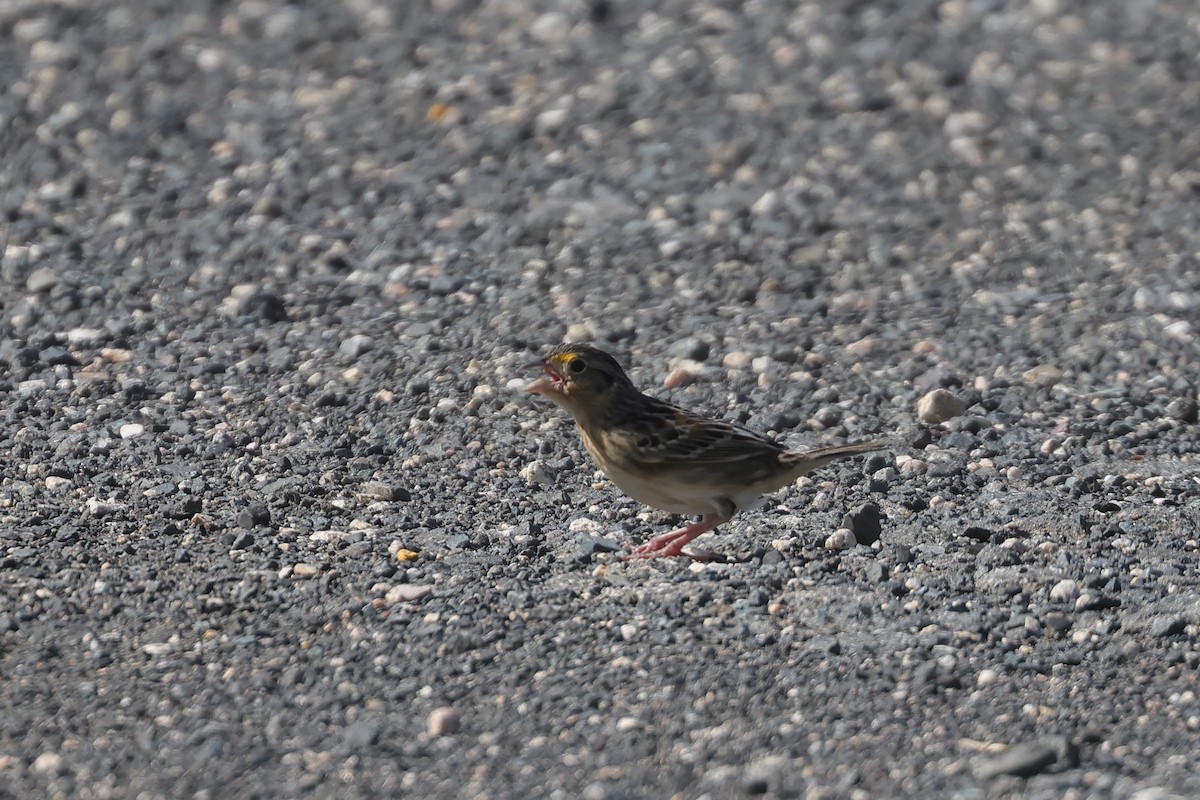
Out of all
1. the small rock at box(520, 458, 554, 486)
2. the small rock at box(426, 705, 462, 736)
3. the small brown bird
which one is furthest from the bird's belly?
the small rock at box(426, 705, 462, 736)

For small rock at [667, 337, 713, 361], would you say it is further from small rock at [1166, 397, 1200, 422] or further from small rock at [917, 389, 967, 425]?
small rock at [1166, 397, 1200, 422]

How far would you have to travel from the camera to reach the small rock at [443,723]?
18.5ft

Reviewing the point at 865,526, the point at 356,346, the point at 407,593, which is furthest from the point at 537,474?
the point at 356,346

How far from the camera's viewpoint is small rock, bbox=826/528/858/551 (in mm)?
7027

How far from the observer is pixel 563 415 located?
8.34 m

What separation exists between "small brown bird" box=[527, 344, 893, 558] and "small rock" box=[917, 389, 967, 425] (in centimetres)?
132

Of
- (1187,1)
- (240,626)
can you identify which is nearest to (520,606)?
(240,626)

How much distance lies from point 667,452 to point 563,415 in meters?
1.55

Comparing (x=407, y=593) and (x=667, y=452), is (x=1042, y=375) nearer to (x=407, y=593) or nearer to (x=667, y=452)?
(x=667, y=452)

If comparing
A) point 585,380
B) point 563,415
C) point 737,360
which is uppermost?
point 585,380

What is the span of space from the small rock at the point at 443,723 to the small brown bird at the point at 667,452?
1445 millimetres

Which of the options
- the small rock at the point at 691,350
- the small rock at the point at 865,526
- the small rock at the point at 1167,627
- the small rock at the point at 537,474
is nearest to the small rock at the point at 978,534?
the small rock at the point at 865,526

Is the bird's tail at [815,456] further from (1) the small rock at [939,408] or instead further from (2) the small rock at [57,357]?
(2) the small rock at [57,357]

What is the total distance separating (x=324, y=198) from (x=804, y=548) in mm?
5171
